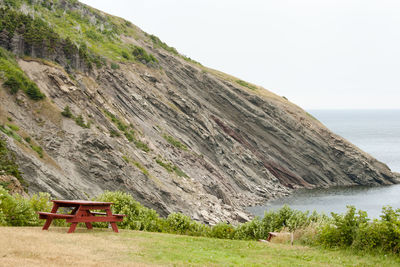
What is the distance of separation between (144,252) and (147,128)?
155 feet

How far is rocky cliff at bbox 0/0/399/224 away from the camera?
4084 centimetres

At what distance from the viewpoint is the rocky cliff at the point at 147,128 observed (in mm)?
40844

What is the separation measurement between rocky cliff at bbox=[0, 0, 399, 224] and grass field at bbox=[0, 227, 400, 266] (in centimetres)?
1971

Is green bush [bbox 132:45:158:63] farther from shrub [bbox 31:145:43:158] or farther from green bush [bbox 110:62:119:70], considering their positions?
shrub [bbox 31:145:43:158]

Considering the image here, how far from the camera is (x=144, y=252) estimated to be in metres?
12.9

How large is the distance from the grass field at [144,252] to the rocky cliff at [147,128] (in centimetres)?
1971

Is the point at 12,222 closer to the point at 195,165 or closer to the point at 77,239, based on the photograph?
the point at 77,239

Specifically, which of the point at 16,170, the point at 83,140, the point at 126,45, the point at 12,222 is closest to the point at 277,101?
the point at 126,45

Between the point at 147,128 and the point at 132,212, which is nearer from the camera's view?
the point at 132,212

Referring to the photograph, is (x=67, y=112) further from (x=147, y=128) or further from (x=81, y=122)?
(x=147, y=128)

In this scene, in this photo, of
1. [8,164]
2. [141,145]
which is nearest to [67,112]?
[141,145]

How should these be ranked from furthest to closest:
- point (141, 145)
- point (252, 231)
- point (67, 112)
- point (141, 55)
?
point (141, 55) < point (141, 145) < point (67, 112) < point (252, 231)

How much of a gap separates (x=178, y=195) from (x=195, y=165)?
44.5 ft

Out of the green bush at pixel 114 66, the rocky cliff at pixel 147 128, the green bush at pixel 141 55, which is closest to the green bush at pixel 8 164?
the rocky cliff at pixel 147 128
